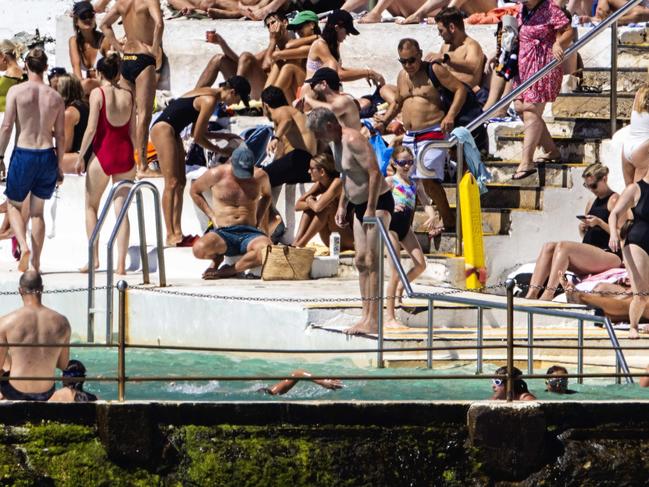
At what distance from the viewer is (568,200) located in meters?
17.6

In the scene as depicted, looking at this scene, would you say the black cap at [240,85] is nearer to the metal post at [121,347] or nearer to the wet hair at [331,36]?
the wet hair at [331,36]

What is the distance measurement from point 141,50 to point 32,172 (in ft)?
12.2

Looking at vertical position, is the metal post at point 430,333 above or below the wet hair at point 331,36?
below

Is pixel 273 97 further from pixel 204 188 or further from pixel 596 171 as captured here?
pixel 596 171

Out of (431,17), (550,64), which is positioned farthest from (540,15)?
(431,17)

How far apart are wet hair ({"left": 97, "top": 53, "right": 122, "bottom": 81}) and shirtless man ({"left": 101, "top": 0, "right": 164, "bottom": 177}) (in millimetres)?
834

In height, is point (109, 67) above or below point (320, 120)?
above

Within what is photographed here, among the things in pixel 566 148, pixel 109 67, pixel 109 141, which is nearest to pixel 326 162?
pixel 109 141

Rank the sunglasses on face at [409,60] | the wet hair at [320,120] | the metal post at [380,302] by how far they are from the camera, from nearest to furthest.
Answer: the metal post at [380,302] → the wet hair at [320,120] → the sunglasses on face at [409,60]

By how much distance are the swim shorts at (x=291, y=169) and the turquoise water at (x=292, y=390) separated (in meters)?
3.33

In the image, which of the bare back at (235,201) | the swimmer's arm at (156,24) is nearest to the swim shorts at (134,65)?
the swimmer's arm at (156,24)

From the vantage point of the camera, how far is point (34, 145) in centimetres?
1709

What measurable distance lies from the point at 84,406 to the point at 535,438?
2499 mm

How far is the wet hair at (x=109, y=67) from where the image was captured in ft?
58.2
